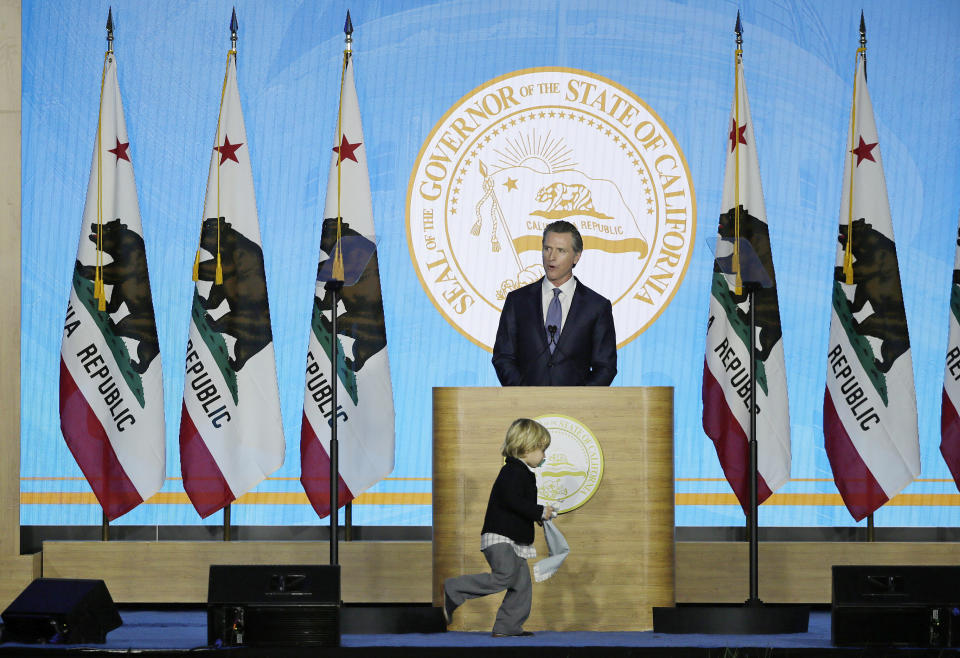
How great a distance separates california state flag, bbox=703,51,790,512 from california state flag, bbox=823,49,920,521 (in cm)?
34

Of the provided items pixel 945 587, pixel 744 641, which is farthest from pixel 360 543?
pixel 945 587

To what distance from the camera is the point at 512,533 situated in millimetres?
5184

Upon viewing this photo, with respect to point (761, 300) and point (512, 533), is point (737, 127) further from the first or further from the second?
point (512, 533)

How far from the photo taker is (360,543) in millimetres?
7352

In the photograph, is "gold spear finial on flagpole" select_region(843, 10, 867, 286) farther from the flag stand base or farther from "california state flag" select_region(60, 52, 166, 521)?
"california state flag" select_region(60, 52, 166, 521)

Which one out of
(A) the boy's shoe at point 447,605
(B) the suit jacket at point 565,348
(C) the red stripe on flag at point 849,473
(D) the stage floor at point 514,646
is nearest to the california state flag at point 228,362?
(D) the stage floor at point 514,646

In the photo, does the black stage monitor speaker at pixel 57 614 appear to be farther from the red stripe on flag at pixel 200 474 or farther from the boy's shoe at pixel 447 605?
the red stripe on flag at pixel 200 474

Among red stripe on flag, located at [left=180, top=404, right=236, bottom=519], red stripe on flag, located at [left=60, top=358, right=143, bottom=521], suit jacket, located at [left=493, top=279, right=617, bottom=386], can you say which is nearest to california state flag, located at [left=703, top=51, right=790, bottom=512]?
suit jacket, located at [left=493, top=279, right=617, bottom=386]

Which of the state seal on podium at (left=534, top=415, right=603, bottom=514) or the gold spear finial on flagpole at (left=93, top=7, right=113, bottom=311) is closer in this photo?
the state seal on podium at (left=534, top=415, right=603, bottom=514)

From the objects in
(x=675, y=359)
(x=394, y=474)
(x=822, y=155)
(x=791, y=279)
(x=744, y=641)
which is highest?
(x=822, y=155)

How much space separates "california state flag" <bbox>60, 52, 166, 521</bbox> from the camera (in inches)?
283

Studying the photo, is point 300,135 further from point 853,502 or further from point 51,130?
point 853,502

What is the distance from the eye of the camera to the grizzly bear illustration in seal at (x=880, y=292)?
23.7ft

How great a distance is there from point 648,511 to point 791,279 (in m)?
2.67
